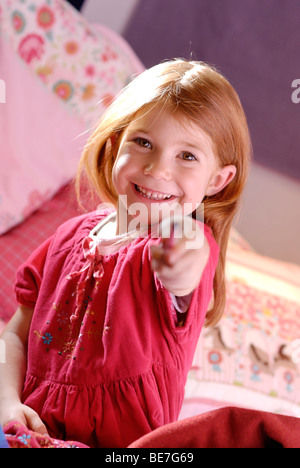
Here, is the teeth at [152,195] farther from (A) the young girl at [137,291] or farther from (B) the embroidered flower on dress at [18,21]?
(B) the embroidered flower on dress at [18,21]

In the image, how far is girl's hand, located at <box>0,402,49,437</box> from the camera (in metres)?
0.54

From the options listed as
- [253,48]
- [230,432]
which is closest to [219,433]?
[230,432]

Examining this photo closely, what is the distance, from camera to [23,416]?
55cm

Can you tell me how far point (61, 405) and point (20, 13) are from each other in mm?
822

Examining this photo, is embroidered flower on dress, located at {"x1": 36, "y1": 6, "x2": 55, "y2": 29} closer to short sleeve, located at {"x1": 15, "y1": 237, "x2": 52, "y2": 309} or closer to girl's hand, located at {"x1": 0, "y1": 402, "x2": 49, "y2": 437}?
short sleeve, located at {"x1": 15, "y1": 237, "x2": 52, "y2": 309}

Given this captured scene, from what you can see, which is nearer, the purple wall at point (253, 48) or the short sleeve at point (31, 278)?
the short sleeve at point (31, 278)

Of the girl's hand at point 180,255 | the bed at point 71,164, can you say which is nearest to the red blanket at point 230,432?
the girl's hand at point 180,255

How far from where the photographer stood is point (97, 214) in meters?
0.67

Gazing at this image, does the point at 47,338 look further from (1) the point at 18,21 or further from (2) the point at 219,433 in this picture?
(1) the point at 18,21

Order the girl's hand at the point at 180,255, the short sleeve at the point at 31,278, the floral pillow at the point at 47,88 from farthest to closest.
→ 1. the floral pillow at the point at 47,88
2. the short sleeve at the point at 31,278
3. the girl's hand at the point at 180,255

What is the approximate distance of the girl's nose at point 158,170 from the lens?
51cm

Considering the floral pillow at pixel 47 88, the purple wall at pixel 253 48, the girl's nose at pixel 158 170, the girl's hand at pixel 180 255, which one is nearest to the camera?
the girl's hand at pixel 180 255
